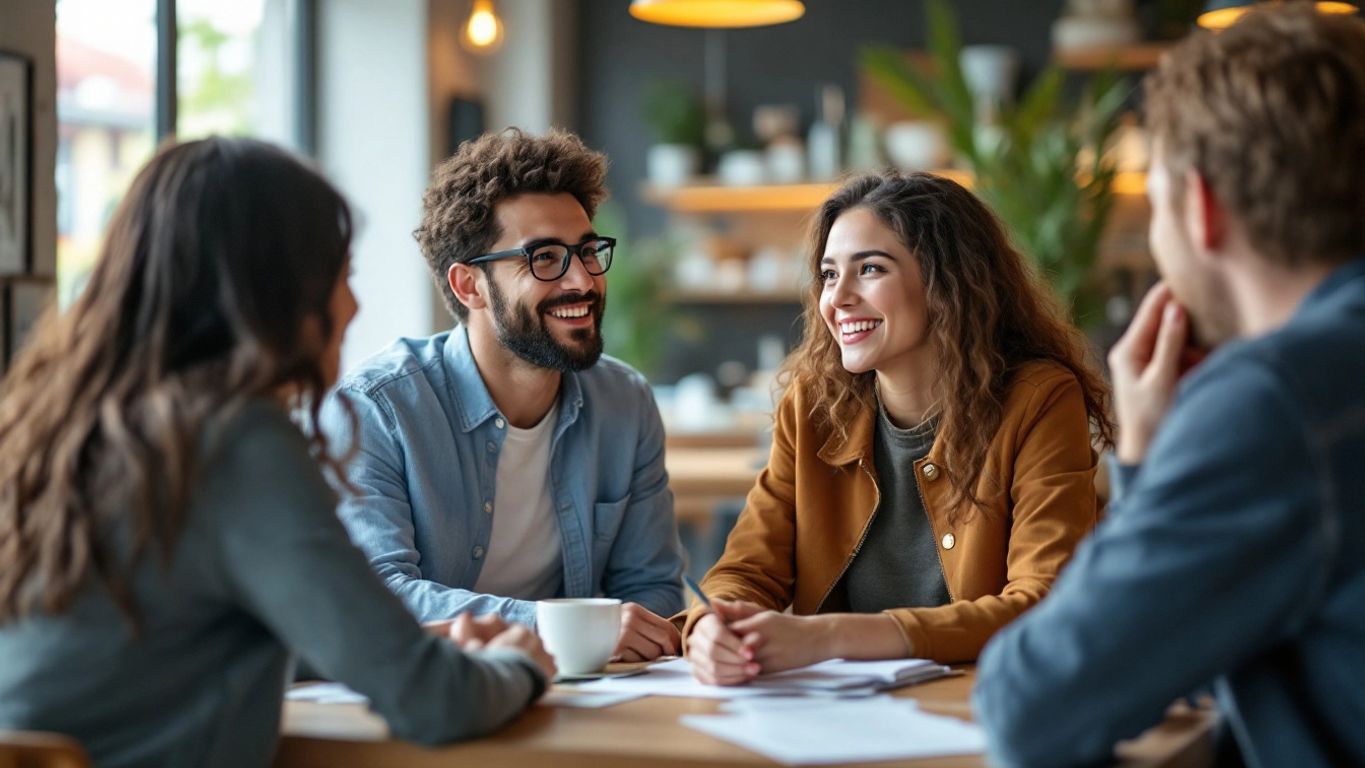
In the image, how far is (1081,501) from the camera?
2.01 m

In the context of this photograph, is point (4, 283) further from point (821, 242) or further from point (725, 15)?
point (725, 15)

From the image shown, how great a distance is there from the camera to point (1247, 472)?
3.65ft

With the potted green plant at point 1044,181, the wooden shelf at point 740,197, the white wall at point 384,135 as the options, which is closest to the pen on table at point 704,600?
the potted green plant at point 1044,181

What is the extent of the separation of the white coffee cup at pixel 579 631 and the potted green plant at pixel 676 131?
224 inches

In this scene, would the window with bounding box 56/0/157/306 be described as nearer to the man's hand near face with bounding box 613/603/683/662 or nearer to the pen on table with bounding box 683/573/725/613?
the man's hand near face with bounding box 613/603/683/662

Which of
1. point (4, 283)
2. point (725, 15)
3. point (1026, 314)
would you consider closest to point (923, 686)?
point (1026, 314)

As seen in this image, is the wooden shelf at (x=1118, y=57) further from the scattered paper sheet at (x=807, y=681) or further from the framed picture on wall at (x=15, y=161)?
the scattered paper sheet at (x=807, y=681)

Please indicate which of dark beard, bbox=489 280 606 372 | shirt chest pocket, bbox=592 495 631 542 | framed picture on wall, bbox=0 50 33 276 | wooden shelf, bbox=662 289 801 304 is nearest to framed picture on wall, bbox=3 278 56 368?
framed picture on wall, bbox=0 50 33 276

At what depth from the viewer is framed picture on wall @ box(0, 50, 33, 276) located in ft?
8.60

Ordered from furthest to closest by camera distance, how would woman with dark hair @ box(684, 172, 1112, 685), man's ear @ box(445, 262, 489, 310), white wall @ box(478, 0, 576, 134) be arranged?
white wall @ box(478, 0, 576, 134), man's ear @ box(445, 262, 489, 310), woman with dark hair @ box(684, 172, 1112, 685)

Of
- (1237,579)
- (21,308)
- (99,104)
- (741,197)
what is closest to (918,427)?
(1237,579)

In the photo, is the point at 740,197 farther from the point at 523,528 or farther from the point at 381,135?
the point at 523,528

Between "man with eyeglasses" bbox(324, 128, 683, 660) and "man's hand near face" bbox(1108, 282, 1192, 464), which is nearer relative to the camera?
"man's hand near face" bbox(1108, 282, 1192, 464)

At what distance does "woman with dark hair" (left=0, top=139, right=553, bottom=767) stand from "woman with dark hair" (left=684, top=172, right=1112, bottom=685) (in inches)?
33.6
